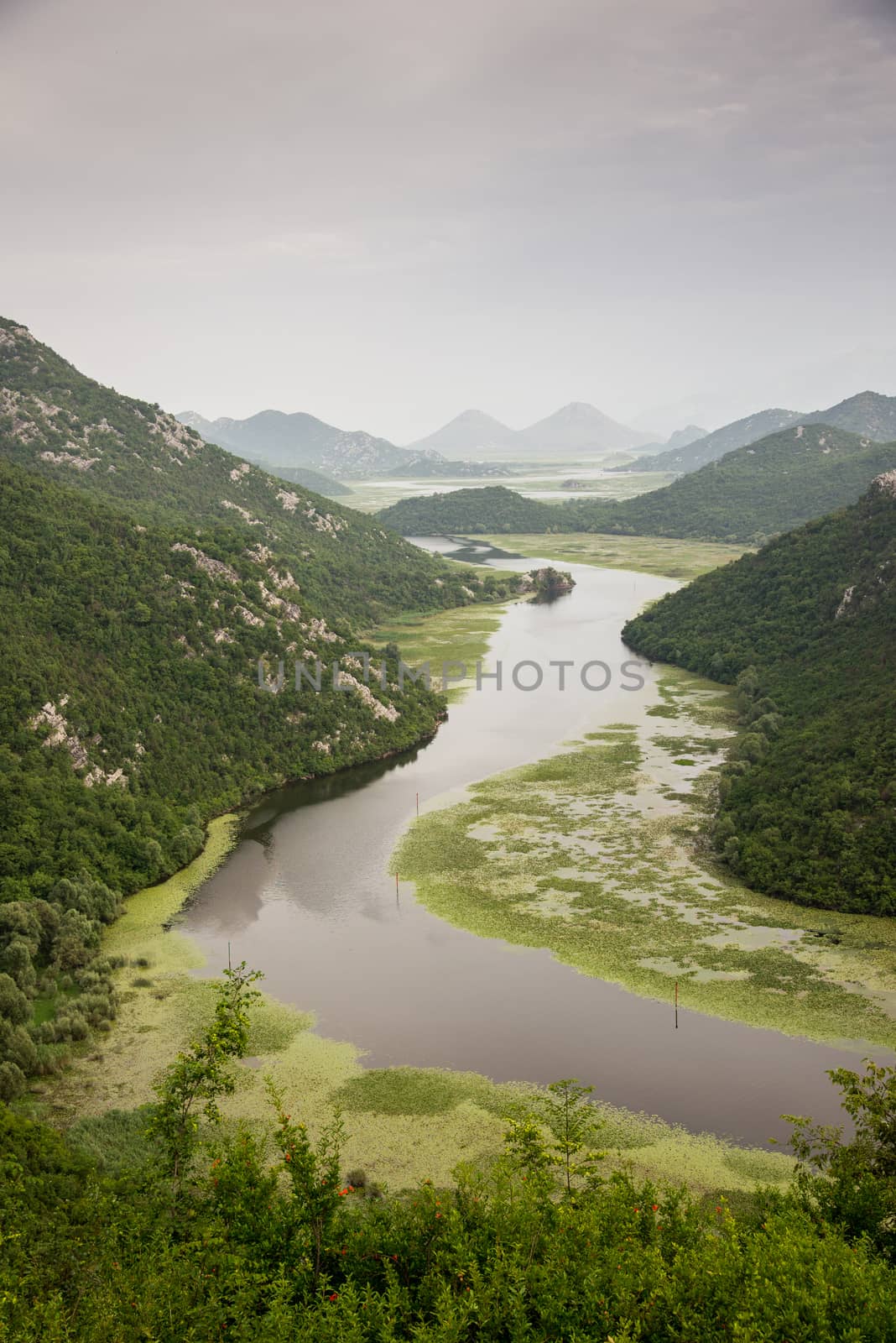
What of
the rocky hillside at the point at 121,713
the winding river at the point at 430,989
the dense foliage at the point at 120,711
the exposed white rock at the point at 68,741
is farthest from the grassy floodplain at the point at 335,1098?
the exposed white rock at the point at 68,741

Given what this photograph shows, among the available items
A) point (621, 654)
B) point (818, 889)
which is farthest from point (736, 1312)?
point (621, 654)

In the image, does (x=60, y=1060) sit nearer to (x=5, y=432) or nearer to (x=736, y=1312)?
(x=736, y=1312)

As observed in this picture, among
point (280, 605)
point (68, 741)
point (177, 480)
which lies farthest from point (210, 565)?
point (177, 480)

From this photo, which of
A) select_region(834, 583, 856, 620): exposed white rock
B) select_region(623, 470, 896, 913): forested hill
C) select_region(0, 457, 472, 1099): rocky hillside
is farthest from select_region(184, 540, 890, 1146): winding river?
select_region(834, 583, 856, 620): exposed white rock

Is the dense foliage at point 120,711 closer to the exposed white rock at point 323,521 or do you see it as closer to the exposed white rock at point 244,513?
the exposed white rock at point 244,513

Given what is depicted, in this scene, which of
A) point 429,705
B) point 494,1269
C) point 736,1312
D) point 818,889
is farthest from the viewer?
point 429,705

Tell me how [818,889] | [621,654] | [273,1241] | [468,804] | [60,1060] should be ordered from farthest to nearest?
1. [621,654]
2. [468,804]
3. [818,889]
4. [60,1060]
5. [273,1241]

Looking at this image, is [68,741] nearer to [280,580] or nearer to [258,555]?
[280,580]
